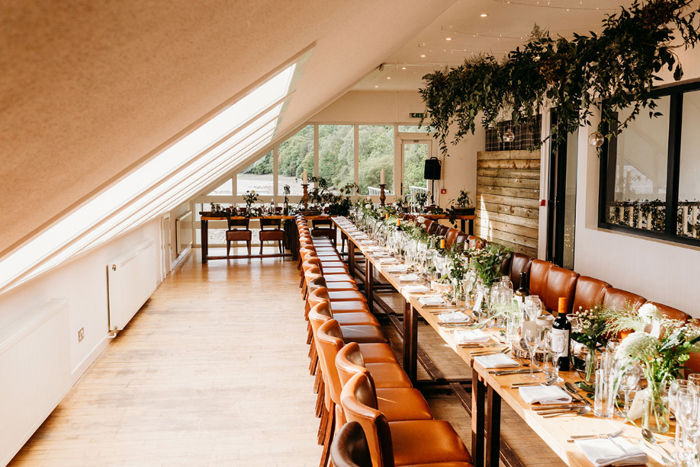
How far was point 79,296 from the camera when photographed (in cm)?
493

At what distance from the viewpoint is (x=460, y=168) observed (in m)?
14.3

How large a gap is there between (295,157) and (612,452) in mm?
12742

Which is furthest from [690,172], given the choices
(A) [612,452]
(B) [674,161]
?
(A) [612,452]

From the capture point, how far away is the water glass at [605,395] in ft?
6.93

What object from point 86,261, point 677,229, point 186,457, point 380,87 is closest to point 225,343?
point 86,261

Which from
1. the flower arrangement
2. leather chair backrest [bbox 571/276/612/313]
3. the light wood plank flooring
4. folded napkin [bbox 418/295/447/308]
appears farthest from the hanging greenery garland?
the light wood plank flooring

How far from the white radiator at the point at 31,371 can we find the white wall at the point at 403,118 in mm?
10579

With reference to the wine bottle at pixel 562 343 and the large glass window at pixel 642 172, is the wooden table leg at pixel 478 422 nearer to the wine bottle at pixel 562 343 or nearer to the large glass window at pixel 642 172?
the wine bottle at pixel 562 343

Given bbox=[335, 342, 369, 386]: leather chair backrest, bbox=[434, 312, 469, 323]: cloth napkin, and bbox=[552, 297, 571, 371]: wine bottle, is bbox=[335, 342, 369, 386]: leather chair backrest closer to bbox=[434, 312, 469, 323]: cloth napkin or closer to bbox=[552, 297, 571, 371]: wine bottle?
bbox=[552, 297, 571, 371]: wine bottle

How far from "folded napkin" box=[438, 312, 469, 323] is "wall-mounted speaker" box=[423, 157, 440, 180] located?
9956 mm

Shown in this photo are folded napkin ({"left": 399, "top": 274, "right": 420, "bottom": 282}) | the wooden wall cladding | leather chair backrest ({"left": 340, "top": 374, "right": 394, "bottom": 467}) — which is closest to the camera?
leather chair backrest ({"left": 340, "top": 374, "right": 394, "bottom": 467})

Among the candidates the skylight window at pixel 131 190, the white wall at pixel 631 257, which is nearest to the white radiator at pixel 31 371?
the skylight window at pixel 131 190

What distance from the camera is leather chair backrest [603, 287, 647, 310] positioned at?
3.58 m

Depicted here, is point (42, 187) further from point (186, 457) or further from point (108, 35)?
point (186, 457)
